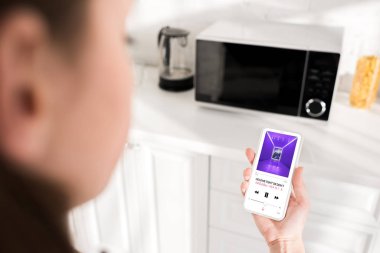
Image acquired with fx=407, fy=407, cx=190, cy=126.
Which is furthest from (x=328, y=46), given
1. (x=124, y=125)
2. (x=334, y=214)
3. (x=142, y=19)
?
(x=124, y=125)

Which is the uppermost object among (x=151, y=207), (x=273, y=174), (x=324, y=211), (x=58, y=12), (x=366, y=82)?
(x=58, y=12)

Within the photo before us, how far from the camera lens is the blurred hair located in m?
0.24

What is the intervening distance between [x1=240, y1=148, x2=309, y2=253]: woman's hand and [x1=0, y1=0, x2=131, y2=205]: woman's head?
0.64 meters

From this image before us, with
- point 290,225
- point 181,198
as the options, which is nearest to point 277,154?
point 290,225

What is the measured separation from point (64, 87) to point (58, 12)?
0.05 meters

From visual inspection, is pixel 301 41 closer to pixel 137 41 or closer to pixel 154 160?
pixel 154 160

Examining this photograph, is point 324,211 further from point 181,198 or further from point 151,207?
point 151,207

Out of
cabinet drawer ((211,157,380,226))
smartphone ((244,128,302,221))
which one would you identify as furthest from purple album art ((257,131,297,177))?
cabinet drawer ((211,157,380,226))

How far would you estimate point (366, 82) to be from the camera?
1.22 m

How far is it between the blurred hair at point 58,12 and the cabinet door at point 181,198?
860mm

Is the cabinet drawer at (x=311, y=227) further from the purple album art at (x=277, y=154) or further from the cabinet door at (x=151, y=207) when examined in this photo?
the purple album art at (x=277, y=154)

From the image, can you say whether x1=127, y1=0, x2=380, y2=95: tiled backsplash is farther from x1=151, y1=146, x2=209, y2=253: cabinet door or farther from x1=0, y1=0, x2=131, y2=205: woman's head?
x1=0, y1=0, x2=131, y2=205: woman's head

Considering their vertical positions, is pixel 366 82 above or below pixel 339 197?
above

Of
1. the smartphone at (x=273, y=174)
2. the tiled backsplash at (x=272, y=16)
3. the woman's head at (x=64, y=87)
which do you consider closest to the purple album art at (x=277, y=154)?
the smartphone at (x=273, y=174)
